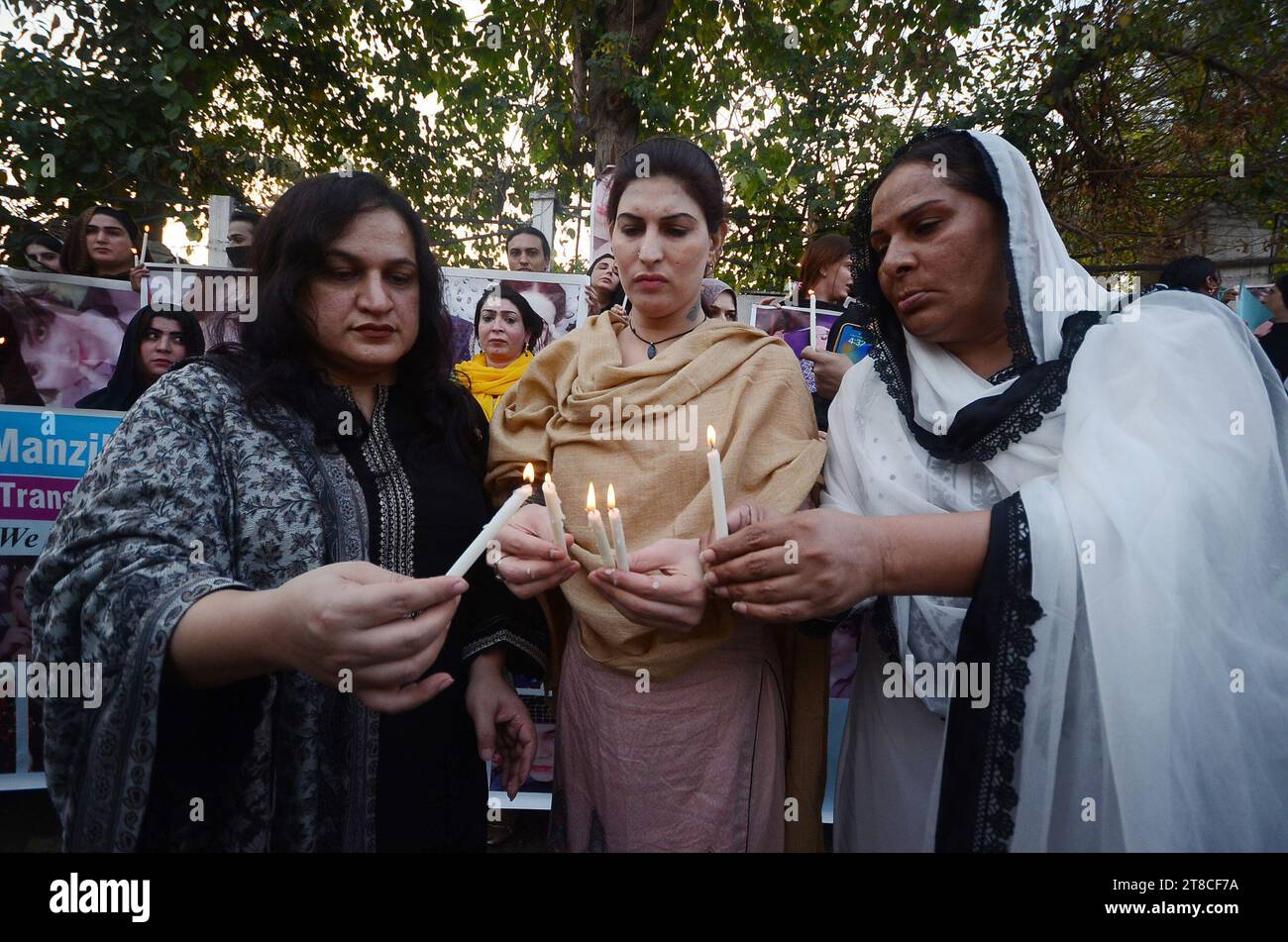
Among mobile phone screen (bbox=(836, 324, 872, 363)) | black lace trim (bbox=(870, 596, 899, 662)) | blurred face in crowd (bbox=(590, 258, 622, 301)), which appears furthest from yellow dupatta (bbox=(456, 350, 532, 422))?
black lace trim (bbox=(870, 596, 899, 662))

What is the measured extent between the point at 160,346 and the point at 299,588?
4.03 metres

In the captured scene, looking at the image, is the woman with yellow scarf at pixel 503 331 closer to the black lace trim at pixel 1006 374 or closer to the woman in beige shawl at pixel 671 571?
the woman in beige shawl at pixel 671 571

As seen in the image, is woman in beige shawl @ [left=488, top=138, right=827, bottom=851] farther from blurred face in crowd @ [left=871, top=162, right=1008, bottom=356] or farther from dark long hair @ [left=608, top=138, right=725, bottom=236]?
blurred face in crowd @ [left=871, top=162, right=1008, bottom=356]

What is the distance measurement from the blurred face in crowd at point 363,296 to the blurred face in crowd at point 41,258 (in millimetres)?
5240

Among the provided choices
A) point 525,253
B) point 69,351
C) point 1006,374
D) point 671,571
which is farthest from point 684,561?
point 525,253

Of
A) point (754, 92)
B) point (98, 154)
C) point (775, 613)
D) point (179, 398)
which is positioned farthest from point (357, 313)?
point (754, 92)

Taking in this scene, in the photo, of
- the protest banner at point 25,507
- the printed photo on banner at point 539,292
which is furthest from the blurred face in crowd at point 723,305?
the protest banner at point 25,507

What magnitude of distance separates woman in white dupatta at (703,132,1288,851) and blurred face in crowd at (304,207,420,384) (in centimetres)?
107

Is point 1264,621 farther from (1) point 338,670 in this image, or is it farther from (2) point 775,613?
(1) point 338,670

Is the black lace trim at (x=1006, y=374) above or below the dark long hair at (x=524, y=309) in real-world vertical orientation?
below

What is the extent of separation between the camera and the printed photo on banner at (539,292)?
198 inches

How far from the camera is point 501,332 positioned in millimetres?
5012

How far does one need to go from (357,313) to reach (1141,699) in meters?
2.07
